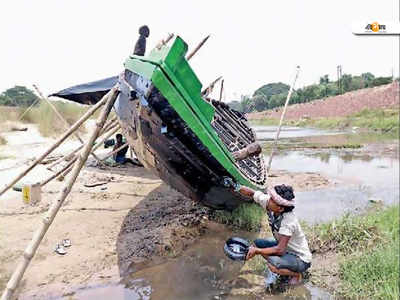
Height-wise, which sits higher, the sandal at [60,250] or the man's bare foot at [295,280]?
the sandal at [60,250]

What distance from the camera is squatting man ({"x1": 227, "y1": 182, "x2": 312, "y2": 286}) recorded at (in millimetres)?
3346

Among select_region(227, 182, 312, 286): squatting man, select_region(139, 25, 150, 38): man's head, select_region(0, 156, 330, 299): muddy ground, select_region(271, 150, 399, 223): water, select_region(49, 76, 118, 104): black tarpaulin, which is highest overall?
select_region(139, 25, 150, 38): man's head

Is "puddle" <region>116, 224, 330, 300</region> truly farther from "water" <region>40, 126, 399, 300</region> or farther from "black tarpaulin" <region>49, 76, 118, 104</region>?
"black tarpaulin" <region>49, 76, 118, 104</region>

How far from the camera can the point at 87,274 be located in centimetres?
385

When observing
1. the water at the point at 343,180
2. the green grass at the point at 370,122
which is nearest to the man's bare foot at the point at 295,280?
the water at the point at 343,180

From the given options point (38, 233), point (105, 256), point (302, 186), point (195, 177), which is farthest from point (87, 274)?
point (302, 186)

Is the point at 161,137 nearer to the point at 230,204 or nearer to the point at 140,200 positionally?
the point at 230,204

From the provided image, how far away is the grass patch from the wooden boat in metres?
0.30

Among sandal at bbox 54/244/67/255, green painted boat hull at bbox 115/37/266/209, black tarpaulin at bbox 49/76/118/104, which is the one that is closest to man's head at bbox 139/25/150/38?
green painted boat hull at bbox 115/37/266/209

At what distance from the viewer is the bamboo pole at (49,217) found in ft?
8.90

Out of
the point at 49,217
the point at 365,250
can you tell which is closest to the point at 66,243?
the point at 49,217

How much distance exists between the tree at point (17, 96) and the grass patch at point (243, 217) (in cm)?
3688

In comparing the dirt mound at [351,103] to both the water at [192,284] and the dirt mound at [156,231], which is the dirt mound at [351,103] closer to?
the dirt mound at [156,231]

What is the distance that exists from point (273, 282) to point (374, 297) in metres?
0.93
